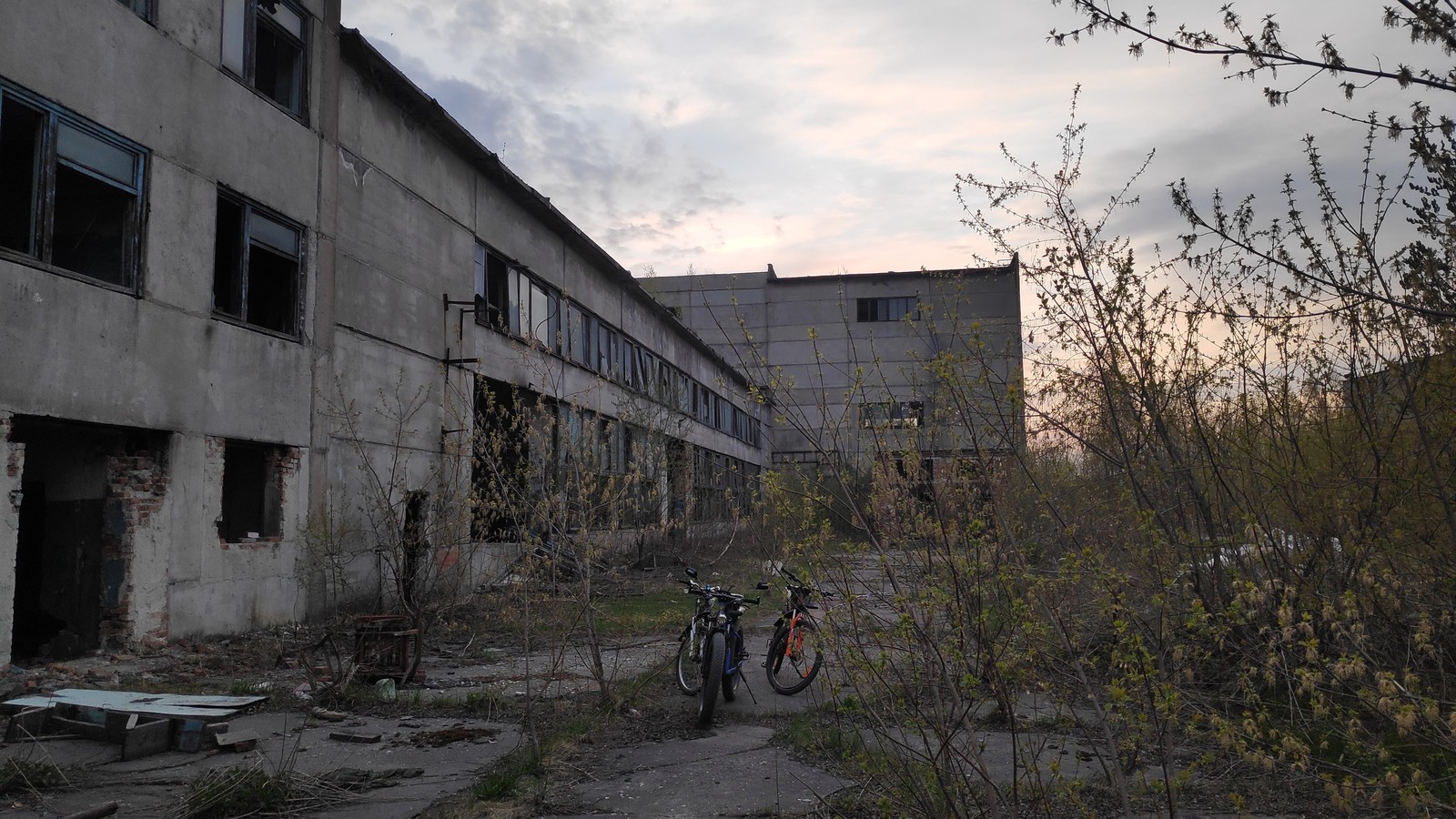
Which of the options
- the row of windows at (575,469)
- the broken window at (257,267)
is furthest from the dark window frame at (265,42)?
the row of windows at (575,469)

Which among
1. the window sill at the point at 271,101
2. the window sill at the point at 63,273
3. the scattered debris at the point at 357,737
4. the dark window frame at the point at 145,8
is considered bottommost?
the scattered debris at the point at 357,737

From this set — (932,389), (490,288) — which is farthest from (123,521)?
(490,288)

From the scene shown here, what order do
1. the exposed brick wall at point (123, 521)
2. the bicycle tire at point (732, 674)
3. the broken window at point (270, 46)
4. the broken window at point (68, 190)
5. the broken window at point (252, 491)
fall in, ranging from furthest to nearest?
the broken window at point (252, 491) < the broken window at point (270, 46) < the exposed brick wall at point (123, 521) < the broken window at point (68, 190) < the bicycle tire at point (732, 674)

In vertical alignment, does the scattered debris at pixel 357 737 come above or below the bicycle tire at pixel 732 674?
below

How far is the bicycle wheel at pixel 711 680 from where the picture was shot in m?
7.24

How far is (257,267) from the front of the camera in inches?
516

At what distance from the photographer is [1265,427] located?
674 cm

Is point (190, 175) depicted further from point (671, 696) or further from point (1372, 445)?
point (1372, 445)

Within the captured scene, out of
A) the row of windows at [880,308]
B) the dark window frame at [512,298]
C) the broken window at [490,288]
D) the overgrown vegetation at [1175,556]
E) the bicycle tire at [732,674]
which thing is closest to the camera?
the overgrown vegetation at [1175,556]

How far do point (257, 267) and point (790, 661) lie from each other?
9.24 m

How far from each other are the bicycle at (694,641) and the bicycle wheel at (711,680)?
699 mm

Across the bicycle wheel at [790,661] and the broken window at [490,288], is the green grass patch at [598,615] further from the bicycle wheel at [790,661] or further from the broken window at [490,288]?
the broken window at [490,288]

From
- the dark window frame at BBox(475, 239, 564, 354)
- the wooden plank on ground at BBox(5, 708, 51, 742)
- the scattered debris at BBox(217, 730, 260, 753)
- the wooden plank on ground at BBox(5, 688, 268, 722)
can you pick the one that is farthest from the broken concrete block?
the dark window frame at BBox(475, 239, 564, 354)

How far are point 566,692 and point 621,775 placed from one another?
8.37 feet
